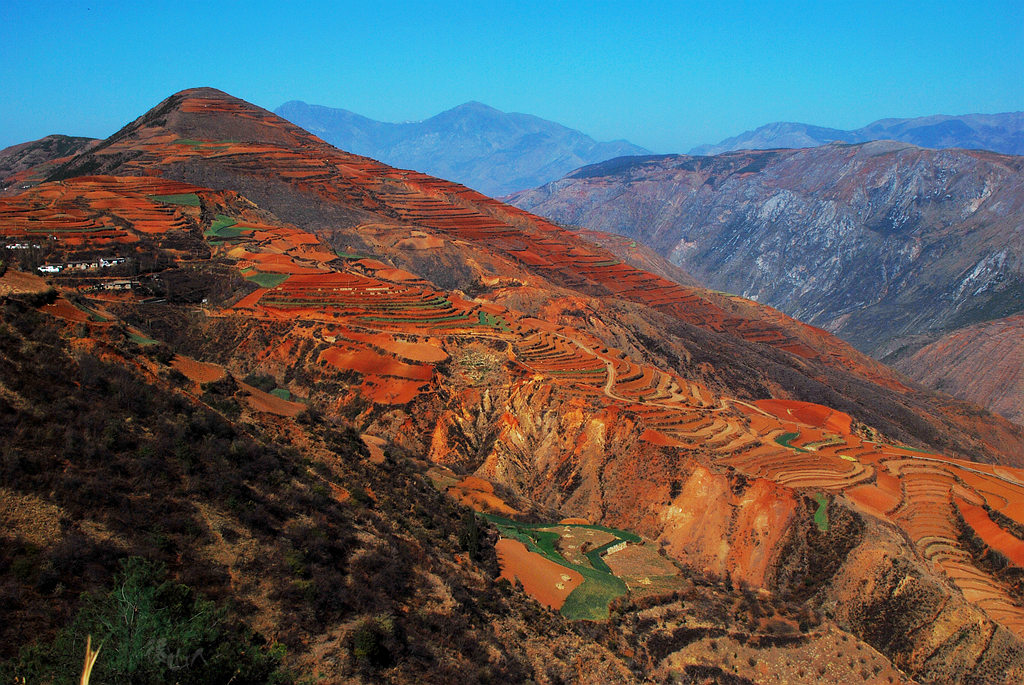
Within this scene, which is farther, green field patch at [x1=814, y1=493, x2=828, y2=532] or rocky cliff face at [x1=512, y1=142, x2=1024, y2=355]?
rocky cliff face at [x1=512, y1=142, x2=1024, y2=355]

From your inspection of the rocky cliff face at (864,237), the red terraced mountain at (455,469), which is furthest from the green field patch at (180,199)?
the rocky cliff face at (864,237)

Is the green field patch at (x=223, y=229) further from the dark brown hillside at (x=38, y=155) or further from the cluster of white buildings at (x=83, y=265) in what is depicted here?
the dark brown hillside at (x=38, y=155)

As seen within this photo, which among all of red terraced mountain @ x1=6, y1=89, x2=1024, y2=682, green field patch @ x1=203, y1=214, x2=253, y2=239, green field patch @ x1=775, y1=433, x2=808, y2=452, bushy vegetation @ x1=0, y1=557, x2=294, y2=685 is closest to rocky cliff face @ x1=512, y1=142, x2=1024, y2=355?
red terraced mountain @ x1=6, y1=89, x2=1024, y2=682

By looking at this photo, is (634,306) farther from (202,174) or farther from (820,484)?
(202,174)

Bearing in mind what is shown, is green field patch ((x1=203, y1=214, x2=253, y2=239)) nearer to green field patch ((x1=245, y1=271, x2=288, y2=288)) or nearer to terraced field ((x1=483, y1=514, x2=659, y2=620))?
green field patch ((x1=245, y1=271, x2=288, y2=288))

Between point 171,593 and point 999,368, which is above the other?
point 171,593

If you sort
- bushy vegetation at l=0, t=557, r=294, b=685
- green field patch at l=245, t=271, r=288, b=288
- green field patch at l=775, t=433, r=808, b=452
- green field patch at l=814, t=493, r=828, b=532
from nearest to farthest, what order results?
bushy vegetation at l=0, t=557, r=294, b=685
green field patch at l=814, t=493, r=828, b=532
green field patch at l=775, t=433, r=808, b=452
green field patch at l=245, t=271, r=288, b=288

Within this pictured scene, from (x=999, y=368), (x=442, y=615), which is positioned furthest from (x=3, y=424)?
(x=999, y=368)
